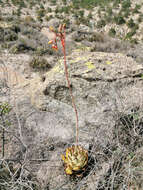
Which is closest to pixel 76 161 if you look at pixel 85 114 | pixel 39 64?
pixel 85 114

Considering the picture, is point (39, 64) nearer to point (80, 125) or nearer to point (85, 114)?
point (85, 114)

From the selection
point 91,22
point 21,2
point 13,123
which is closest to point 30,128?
point 13,123

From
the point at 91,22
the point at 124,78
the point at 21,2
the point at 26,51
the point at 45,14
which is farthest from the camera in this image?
the point at 21,2

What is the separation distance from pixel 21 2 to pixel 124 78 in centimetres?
1618

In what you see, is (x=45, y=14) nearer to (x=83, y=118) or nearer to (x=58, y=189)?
(x=83, y=118)

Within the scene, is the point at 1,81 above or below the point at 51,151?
above

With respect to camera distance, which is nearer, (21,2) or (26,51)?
(26,51)

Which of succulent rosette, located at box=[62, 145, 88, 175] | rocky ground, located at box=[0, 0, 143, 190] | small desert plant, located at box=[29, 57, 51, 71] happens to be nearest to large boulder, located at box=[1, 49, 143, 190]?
rocky ground, located at box=[0, 0, 143, 190]

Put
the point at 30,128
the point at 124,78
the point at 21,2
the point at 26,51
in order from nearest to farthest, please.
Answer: the point at 30,128 → the point at 124,78 → the point at 26,51 → the point at 21,2

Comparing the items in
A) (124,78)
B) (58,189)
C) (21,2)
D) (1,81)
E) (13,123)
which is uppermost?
(21,2)

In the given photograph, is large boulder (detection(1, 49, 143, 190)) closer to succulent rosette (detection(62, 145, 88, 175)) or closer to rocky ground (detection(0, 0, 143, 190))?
rocky ground (detection(0, 0, 143, 190))

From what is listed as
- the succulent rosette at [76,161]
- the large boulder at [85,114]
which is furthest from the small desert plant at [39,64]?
the succulent rosette at [76,161]

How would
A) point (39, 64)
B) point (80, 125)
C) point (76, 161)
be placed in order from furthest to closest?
1. point (39, 64)
2. point (80, 125)
3. point (76, 161)

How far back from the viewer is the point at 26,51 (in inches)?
214
